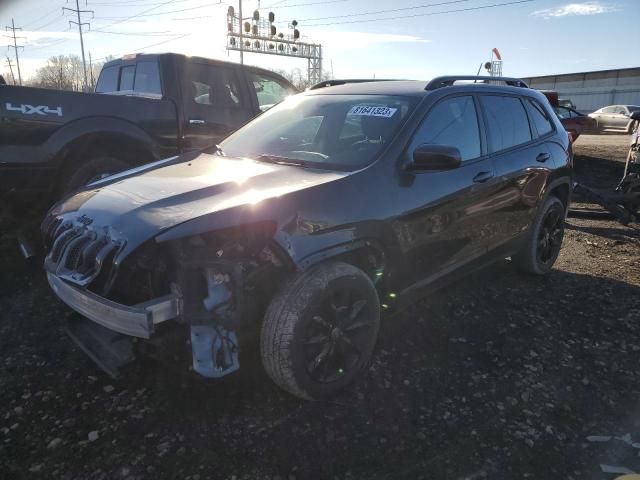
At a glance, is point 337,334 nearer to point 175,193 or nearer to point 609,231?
point 175,193

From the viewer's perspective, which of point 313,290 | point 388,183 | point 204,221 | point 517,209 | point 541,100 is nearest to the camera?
point 204,221

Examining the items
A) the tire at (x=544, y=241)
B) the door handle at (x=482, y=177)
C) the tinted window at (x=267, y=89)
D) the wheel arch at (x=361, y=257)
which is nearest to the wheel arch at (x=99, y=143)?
the tinted window at (x=267, y=89)

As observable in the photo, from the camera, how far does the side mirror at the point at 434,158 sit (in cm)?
299

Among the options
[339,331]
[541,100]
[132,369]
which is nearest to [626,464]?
[339,331]

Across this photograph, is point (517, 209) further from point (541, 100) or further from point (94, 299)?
point (94, 299)

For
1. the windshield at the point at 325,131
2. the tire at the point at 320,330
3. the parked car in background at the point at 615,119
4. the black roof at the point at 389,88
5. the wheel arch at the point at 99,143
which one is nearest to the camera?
the tire at the point at 320,330

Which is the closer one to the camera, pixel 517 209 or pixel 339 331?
pixel 339 331

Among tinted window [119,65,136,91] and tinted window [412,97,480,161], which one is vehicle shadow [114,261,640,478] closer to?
tinted window [412,97,480,161]

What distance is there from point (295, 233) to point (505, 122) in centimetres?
255

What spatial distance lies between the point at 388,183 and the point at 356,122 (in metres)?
0.71

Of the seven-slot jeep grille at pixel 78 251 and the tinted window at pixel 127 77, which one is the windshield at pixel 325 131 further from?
the tinted window at pixel 127 77

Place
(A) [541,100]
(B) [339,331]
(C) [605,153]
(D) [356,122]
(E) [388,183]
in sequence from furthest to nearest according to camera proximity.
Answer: (C) [605,153]
(A) [541,100]
(D) [356,122]
(E) [388,183]
(B) [339,331]

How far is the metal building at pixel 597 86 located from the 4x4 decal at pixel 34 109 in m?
39.0

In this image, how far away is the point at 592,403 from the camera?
2.91 m
